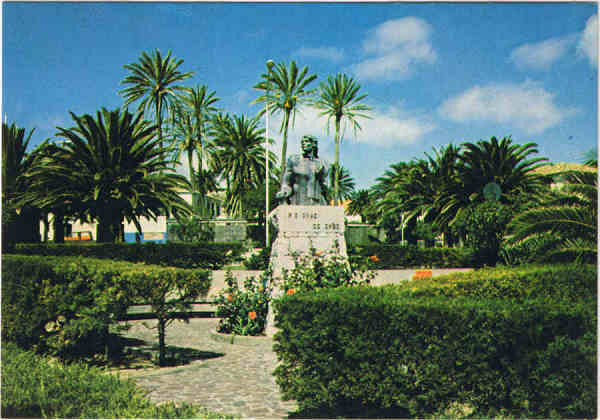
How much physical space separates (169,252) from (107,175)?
15.5 feet

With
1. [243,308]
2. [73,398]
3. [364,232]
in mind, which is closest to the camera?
[73,398]

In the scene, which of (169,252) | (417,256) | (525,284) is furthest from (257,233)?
(525,284)

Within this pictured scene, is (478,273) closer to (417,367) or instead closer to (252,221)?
(417,367)

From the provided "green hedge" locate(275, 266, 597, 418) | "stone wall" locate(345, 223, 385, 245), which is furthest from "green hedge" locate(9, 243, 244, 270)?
"stone wall" locate(345, 223, 385, 245)

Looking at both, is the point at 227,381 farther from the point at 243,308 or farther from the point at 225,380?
the point at 243,308

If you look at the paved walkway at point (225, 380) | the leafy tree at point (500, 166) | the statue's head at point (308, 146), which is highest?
the leafy tree at point (500, 166)

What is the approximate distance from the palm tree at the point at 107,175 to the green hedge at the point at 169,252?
6.00 ft

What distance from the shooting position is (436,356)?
395 cm

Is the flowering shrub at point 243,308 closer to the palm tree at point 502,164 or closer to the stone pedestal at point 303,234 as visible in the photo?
the stone pedestal at point 303,234

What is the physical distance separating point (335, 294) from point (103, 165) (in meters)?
21.4

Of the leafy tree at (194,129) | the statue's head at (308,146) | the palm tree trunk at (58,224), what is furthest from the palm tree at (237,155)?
the statue's head at (308,146)

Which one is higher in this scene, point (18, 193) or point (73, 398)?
point (18, 193)

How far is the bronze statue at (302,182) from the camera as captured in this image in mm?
9859

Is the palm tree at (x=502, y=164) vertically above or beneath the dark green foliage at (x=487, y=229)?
above
